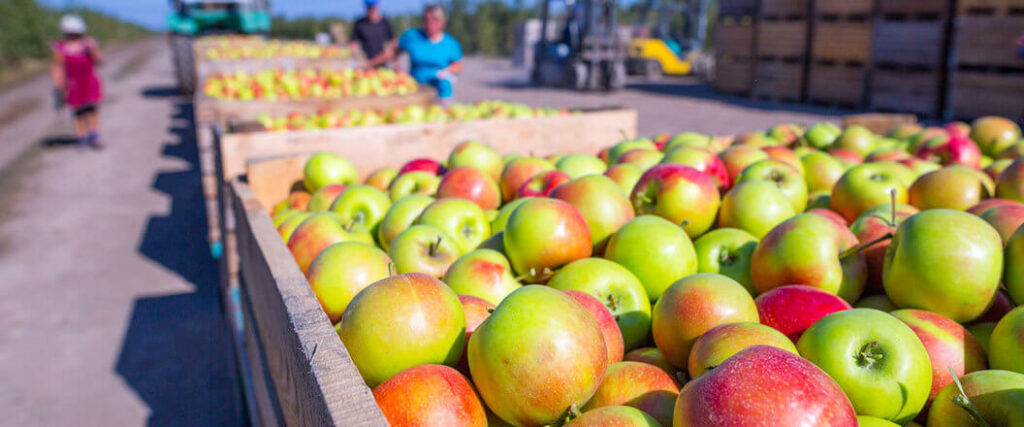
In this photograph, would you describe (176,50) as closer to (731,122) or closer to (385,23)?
(385,23)

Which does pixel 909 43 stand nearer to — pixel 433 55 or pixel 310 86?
pixel 433 55

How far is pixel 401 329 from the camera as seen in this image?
1380 mm

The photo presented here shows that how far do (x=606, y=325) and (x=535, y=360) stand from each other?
0.36 meters

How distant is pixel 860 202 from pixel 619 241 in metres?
0.92

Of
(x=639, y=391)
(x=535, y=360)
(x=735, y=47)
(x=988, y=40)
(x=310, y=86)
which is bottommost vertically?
(x=639, y=391)

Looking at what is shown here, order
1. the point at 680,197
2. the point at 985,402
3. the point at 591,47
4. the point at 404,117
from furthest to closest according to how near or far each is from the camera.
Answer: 1. the point at 591,47
2. the point at 404,117
3. the point at 680,197
4. the point at 985,402

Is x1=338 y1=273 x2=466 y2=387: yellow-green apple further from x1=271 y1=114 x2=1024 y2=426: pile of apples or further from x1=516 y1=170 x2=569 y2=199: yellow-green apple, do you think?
x1=516 y1=170 x2=569 y2=199: yellow-green apple

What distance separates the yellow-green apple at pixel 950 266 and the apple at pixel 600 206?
2.72ft

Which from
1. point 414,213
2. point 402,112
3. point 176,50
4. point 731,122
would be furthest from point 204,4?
point 414,213

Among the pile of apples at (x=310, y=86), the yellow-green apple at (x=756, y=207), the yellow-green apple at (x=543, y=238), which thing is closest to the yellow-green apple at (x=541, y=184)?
the yellow-green apple at (x=543, y=238)

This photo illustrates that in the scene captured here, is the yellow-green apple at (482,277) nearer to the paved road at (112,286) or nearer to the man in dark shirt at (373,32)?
the paved road at (112,286)

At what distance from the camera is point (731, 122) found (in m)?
11.9

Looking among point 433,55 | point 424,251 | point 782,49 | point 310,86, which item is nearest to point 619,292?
point 424,251

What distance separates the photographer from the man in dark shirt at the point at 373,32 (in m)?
8.80
